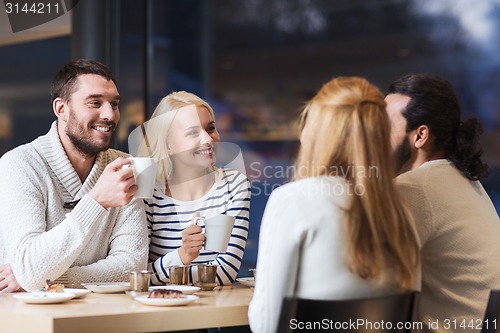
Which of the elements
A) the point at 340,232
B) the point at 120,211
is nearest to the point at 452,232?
the point at 340,232

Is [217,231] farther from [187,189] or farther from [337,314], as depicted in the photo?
[337,314]

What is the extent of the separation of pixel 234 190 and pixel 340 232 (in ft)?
3.73

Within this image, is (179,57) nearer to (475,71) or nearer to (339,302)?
(475,71)

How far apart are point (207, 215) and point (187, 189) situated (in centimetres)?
17

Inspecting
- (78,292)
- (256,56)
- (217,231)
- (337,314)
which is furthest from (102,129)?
(256,56)

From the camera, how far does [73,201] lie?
2.65 m

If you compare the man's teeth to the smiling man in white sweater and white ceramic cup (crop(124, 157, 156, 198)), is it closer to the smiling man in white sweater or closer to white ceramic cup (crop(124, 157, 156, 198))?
the smiling man in white sweater

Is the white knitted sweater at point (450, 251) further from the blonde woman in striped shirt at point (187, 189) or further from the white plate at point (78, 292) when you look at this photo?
the white plate at point (78, 292)

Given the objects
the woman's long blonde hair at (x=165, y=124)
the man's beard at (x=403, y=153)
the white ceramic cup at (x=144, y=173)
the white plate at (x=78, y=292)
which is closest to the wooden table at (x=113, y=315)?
the white plate at (x=78, y=292)

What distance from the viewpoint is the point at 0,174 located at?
8.54ft

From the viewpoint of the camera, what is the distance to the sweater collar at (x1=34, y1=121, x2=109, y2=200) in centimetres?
265

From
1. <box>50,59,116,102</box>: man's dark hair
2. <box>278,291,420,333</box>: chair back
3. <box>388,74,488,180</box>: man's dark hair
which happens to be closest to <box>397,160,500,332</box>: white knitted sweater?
<box>388,74,488,180</box>: man's dark hair

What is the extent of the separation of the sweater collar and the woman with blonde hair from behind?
3.29ft

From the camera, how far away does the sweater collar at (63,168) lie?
104 inches
